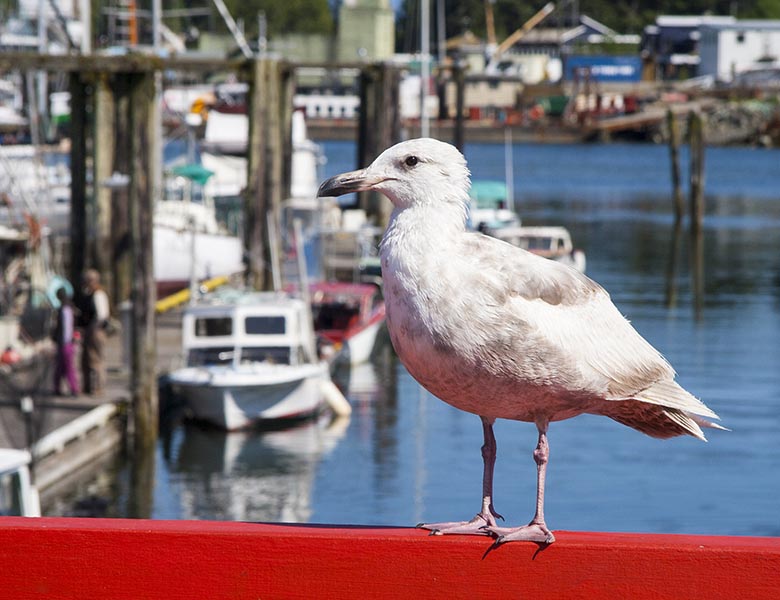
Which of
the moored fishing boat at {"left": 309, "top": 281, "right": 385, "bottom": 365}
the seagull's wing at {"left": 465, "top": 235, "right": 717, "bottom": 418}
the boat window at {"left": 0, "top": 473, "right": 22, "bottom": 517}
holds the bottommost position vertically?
the moored fishing boat at {"left": 309, "top": 281, "right": 385, "bottom": 365}

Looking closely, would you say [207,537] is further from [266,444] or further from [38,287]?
[38,287]

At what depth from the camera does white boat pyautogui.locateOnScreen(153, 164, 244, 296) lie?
108ft

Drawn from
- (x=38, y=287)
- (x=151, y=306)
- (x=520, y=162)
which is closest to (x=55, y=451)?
(x=151, y=306)

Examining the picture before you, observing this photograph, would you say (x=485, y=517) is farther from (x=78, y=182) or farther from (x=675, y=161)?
(x=675, y=161)

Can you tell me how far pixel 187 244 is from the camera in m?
32.9

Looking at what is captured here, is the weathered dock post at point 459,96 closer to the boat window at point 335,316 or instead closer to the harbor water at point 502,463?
the harbor water at point 502,463

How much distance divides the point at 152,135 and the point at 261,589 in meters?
17.1

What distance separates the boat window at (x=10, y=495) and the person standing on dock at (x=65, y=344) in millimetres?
8318

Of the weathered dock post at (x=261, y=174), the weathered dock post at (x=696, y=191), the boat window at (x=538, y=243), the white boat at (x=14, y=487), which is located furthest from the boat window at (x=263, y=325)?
the weathered dock post at (x=696, y=191)

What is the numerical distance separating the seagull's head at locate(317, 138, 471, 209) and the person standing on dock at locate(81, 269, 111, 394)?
667 inches

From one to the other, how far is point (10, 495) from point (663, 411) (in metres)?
8.34

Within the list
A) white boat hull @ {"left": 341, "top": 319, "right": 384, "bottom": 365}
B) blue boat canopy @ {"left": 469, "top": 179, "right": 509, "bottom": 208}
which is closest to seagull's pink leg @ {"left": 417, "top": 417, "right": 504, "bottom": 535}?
white boat hull @ {"left": 341, "top": 319, "right": 384, "bottom": 365}

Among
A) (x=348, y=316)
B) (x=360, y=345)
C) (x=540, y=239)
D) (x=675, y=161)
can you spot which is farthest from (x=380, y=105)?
(x=675, y=161)

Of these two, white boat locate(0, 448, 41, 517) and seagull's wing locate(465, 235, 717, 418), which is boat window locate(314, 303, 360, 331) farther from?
seagull's wing locate(465, 235, 717, 418)
